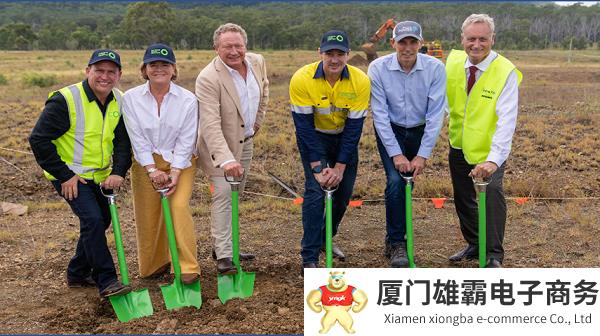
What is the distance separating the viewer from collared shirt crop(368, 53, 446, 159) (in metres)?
4.90

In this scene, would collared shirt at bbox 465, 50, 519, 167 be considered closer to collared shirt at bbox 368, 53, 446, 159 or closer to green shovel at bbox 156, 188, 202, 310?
collared shirt at bbox 368, 53, 446, 159

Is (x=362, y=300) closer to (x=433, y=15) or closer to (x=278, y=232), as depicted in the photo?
(x=278, y=232)

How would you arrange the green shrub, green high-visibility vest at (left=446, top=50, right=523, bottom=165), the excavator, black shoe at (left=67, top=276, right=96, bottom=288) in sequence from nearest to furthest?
green high-visibility vest at (left=446, top=50, right=523, bottom=165) → black shoe at (left=67, top=276, right=96, bottom=288) → the excavator → the green shrub

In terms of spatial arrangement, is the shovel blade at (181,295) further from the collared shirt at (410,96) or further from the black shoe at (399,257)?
the collared shirt at (410,96)

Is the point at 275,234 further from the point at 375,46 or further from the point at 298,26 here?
the point at 298,26

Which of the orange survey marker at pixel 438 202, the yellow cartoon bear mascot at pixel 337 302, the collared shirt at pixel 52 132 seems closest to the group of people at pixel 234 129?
the collared shirt at pixel 52 132

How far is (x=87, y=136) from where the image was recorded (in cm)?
454

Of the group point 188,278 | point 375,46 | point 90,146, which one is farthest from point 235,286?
point 375,46

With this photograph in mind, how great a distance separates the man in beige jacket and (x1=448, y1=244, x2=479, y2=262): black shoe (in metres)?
2.06

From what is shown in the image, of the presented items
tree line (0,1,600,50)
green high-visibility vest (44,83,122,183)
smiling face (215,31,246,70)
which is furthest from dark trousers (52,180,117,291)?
tree line (0,1,600,50)

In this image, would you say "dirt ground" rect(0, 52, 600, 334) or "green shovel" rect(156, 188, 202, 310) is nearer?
"dirt ground" rect(0, 52, 600, 334)

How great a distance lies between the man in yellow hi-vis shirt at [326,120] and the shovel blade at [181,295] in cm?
94

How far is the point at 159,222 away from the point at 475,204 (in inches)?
108

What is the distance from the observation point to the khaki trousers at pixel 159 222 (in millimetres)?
4789
